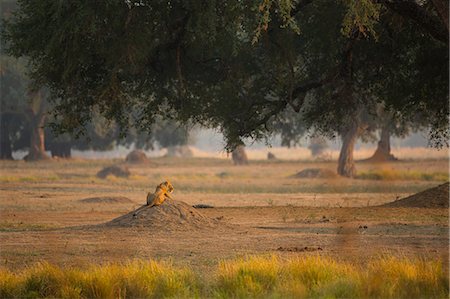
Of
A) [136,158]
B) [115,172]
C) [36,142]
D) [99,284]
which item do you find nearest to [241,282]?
[99,284]

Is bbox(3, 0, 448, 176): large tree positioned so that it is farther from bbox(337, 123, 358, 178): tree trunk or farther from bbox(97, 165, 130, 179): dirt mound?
bbox(97, 165, 130, 179): dirt mound

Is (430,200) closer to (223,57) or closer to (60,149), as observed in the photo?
(223,57)

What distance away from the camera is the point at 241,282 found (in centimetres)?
1370

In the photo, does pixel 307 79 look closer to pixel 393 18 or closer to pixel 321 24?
pixel 321 24

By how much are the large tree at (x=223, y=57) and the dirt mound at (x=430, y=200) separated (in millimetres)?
2688

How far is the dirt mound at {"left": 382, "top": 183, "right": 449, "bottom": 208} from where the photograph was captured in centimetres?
3014

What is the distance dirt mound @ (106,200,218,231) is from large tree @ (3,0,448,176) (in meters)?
3.67

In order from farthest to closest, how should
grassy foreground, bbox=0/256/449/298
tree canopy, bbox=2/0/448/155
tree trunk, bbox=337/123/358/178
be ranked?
tree trunk, bbox=337/123/358/178 < tree canopy, bbox=2/0/448/155 < grassy foreground, bbox=0/256/449/298

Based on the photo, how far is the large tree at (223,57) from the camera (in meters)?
23.6

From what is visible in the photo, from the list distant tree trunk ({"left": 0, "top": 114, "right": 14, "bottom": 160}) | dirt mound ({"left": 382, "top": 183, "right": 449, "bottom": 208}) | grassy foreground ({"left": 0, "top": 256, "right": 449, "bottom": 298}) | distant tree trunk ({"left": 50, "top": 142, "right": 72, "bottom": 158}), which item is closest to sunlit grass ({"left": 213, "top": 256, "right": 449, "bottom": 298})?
grassy foreground ({"left": 0, "top": 256, "right": 449, "bottom": 298})

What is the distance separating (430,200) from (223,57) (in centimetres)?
799

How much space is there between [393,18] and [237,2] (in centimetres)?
457

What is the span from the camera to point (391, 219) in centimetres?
2659

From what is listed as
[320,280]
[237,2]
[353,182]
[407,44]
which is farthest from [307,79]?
[353,182]
